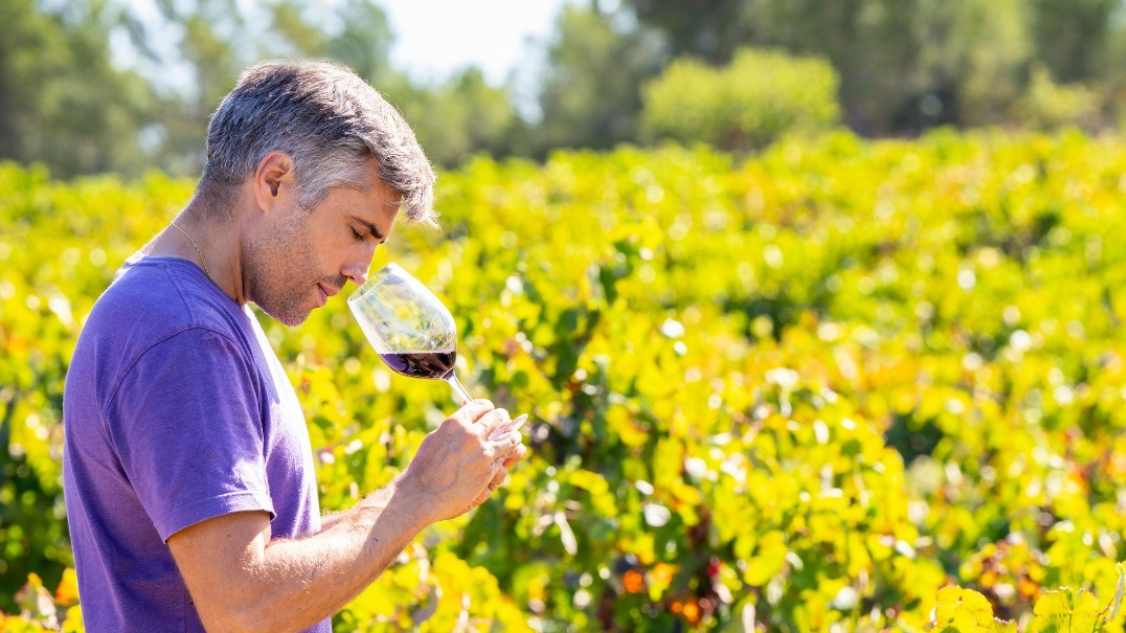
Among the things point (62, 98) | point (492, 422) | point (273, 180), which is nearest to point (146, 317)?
point (273, 180)

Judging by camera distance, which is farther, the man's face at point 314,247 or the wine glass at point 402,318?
the wine glass at point 402,318

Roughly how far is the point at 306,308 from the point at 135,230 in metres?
7.45

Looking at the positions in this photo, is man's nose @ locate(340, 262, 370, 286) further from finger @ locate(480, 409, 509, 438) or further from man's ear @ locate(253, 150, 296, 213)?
Result: finger @ locate(480, 409, 509, 438)

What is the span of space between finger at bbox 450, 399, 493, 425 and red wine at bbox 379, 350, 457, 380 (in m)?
0.27

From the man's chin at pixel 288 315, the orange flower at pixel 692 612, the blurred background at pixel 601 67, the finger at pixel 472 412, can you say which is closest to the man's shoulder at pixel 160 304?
the man's chin at pixel 288 315

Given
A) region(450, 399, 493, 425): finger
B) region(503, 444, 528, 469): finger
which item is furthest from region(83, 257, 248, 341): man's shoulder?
region(503, 444, 528, 469): finger

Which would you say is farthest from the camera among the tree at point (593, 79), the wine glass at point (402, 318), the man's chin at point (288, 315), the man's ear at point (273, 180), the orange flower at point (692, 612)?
the tree at point (593, 79)

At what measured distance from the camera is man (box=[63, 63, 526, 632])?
4.41ft

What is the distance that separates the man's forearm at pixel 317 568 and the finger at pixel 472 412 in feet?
0.42

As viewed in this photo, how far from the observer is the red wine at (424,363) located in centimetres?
188

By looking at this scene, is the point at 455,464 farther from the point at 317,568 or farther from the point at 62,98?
the point at 62,98

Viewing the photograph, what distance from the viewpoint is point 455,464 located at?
1.53 metres

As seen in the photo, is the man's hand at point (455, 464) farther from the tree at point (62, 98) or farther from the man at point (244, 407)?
the tree at point (62, 98)

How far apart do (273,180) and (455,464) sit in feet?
1.58
